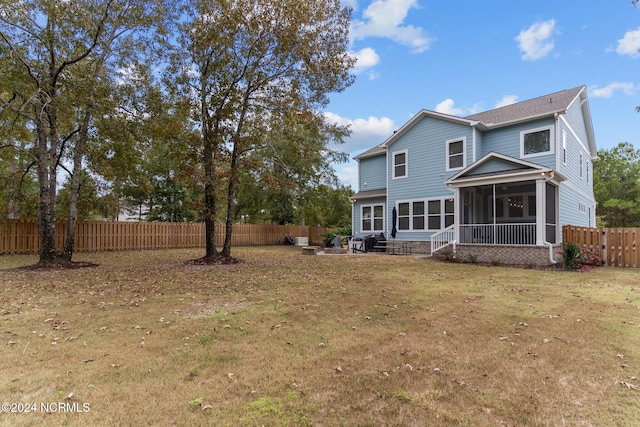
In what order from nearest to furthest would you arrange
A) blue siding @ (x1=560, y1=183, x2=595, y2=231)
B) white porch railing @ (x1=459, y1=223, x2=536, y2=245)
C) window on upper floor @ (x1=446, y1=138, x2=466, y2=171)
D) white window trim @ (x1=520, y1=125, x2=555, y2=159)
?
white porch railing @ (x1=459, y1=223, x2=536, y2=245), white window trim @ (x1=520, y1=125, x2=555, y2=159), blue siding @ (x1=560, y1=183, x2=595, y2=231), window on upper floor @ (x1=446, y1=138, x2=466, y2=171)

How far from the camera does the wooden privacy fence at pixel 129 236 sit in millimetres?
15102

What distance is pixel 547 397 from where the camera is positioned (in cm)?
277

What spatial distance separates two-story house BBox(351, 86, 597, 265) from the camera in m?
12.4

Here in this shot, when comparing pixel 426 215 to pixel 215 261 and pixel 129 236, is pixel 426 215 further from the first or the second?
pixel 129 236

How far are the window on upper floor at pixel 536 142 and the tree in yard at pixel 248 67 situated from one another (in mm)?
8188

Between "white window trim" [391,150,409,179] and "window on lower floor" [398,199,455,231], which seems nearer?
"window on lower floor" [398,199,455,231]

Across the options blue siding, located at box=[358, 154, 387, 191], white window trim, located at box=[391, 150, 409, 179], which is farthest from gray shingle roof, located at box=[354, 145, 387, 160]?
white window trim, located at box=[391, 150, 409, 179]

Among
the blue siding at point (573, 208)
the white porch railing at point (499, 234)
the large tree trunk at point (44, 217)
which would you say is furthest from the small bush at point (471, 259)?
the large tree trunk at point (44, 217)

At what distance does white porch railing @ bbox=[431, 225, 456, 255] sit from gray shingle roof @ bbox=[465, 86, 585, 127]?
5.21 metres

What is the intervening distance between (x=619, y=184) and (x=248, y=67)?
33.4 meters

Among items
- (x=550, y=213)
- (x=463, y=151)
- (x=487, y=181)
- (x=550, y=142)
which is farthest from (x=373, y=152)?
(x=550, y=213)

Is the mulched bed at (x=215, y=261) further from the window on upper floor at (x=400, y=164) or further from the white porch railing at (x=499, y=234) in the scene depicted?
the window on upper floor at (x=400, y=164)

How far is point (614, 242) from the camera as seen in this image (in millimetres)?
12109

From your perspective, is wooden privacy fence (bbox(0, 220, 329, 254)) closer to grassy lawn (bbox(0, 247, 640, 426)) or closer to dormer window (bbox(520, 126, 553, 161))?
grassy lawn (bbox(0, 247, 640, 426))
